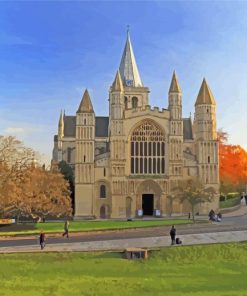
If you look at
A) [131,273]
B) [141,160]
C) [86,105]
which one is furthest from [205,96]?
[131,273]

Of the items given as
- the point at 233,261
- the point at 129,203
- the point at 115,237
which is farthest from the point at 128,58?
the point at 233,261

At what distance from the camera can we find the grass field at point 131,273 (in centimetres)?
2016

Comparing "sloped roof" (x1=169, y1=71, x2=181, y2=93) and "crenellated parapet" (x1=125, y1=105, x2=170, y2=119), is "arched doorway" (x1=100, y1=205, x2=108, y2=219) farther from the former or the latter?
"sloped roof" (x1=169, y1=71, x2=181, y2=93)

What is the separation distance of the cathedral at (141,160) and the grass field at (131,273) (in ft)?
120

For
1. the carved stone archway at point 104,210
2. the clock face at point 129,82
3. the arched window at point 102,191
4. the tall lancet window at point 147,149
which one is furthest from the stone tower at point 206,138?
the clock face at point 129,82

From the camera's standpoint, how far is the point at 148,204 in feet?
226

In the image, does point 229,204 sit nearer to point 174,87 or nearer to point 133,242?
point 174,87

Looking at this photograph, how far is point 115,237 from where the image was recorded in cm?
3697

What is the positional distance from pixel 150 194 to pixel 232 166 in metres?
25.0

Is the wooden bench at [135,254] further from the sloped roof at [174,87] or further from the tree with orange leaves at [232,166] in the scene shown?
the tree with orange leaves at [232,166]

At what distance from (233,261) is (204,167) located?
41.7 meters

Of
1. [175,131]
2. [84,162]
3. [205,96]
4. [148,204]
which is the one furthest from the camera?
[205,96]

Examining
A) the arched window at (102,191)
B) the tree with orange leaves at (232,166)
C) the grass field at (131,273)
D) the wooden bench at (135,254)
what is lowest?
the grass field at (131,273)

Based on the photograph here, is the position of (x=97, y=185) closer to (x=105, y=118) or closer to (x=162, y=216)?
(x=162, y=216)
